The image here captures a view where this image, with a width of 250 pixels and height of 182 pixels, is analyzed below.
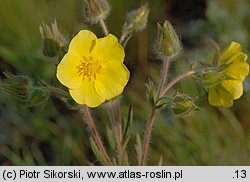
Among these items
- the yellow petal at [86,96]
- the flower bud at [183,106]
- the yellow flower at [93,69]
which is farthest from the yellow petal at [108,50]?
the flower bud at [183,106]

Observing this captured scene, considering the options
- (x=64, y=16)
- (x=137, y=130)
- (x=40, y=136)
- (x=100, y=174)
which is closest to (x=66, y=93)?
(x=100, y=174)

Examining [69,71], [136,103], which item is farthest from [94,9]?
[136,103]

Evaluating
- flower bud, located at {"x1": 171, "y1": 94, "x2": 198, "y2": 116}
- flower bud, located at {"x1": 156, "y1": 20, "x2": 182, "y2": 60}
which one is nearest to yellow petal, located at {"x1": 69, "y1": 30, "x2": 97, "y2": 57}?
flower bud, located at {"x1": 156, "y1": 20, "x2": 182, "y2": 60}

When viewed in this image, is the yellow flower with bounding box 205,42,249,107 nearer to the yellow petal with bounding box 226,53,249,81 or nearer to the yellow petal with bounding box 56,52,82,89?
the yellow petal with bounding box 226,53,249,81

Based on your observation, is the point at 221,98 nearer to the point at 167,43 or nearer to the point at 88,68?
the point at 167,43

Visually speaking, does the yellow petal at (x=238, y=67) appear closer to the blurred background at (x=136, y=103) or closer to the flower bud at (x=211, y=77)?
the flower bud at (x=211, y=77)

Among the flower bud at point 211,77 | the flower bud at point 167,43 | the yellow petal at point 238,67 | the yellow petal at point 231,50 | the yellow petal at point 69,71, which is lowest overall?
the yellow petal at point 69,71

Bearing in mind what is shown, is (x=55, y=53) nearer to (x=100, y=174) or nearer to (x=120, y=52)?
(x=120, y=52)
